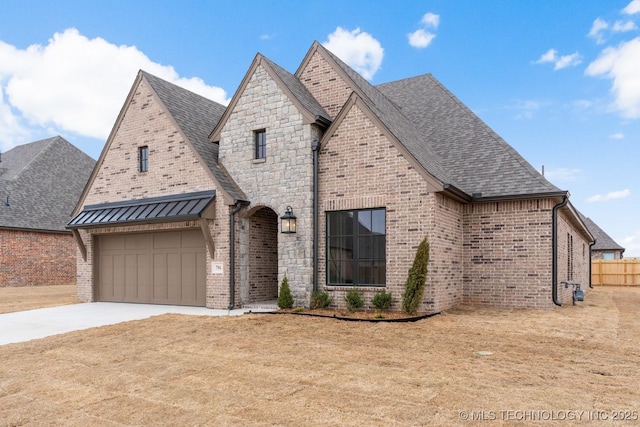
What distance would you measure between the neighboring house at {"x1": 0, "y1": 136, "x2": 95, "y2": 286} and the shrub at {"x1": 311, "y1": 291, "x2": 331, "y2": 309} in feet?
68.8

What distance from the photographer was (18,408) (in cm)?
539

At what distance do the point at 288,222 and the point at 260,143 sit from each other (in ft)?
9.31

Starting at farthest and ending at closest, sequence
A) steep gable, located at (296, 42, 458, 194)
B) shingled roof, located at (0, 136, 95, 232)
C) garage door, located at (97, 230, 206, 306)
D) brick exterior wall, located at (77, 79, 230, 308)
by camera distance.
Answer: shingled roof, located at (0, 136, 95, 232) < garage door, located at (97, 230, 206, 306) < brick exterior wall, located at (77, 79, 230, 308) < steep gable, located at (296, 42, 458, 194)

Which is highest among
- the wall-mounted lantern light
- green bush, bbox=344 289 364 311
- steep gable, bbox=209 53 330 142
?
steep gable, bbox=209 53 330 142

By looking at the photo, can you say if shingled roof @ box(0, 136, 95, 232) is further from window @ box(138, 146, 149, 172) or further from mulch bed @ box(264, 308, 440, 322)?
mulch bed @ box(264, 308, 440, 322)

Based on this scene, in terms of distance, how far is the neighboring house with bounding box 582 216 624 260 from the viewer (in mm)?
38719

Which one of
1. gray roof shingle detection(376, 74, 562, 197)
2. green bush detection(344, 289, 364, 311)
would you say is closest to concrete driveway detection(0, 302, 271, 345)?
green bush detection(344, 289, 364, 311)

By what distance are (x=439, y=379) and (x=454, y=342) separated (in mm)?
2502

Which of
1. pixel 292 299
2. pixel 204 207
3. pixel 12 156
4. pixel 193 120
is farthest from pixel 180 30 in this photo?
pixel 12 156

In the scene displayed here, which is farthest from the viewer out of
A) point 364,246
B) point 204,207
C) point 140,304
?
point 140,304

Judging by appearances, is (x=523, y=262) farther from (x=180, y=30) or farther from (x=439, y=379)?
(x=180, y=30)

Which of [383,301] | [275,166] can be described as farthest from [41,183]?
[383,301]

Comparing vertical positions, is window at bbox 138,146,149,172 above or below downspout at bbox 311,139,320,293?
above

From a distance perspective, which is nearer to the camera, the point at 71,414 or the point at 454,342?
the point at 71,414
